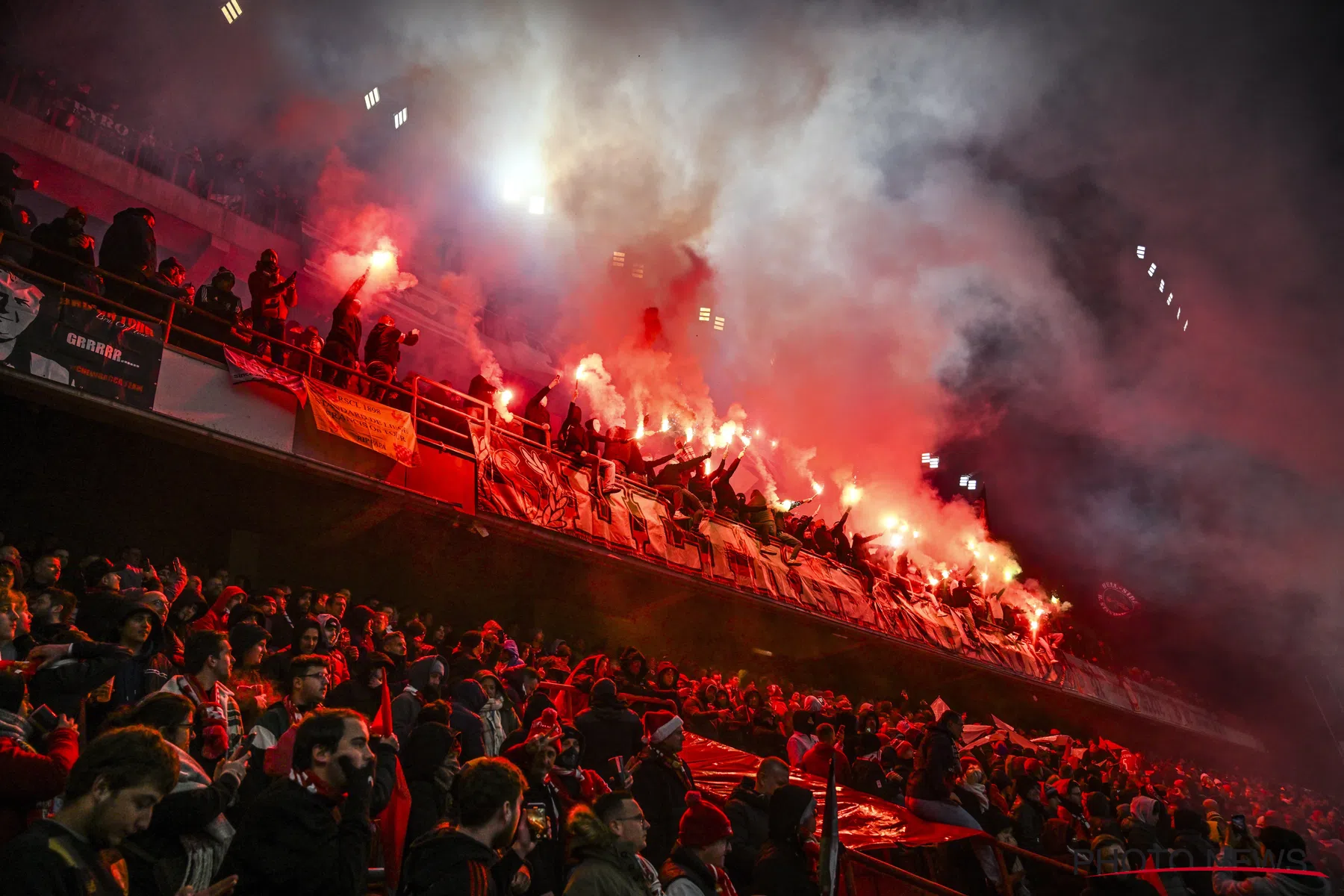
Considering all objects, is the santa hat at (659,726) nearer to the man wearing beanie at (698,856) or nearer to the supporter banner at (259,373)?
the man wearing beanie at (698,856)

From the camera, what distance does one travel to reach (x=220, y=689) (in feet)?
14.0

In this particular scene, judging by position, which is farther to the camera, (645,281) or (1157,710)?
(645,281)

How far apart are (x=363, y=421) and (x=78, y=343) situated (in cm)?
356

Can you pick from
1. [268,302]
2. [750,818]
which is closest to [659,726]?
[750,818]

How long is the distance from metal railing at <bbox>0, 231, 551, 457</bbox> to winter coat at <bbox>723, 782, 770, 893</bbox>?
8.68m

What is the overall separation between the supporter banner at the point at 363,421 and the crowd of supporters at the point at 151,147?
1182 cm

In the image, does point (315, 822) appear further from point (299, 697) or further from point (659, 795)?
point (659, 795)

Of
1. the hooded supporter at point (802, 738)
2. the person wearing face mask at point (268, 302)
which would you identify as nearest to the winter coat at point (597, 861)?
the hooded supporter at point (802, 738)

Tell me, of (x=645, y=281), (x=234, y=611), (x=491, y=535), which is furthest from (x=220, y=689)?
(x=645, y=281)

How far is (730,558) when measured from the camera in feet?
56.8

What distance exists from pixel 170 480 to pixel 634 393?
66.8 ft

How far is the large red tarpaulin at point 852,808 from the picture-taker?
5484 mm

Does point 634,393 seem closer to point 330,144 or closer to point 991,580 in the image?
point 330,144

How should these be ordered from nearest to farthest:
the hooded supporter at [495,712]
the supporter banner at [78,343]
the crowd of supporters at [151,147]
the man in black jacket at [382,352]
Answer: the hooded supporter at [495,712]
the supporter banner at [78,343]
the man in black jacket at [382,352]
the crowd of supporters at [151,147]
